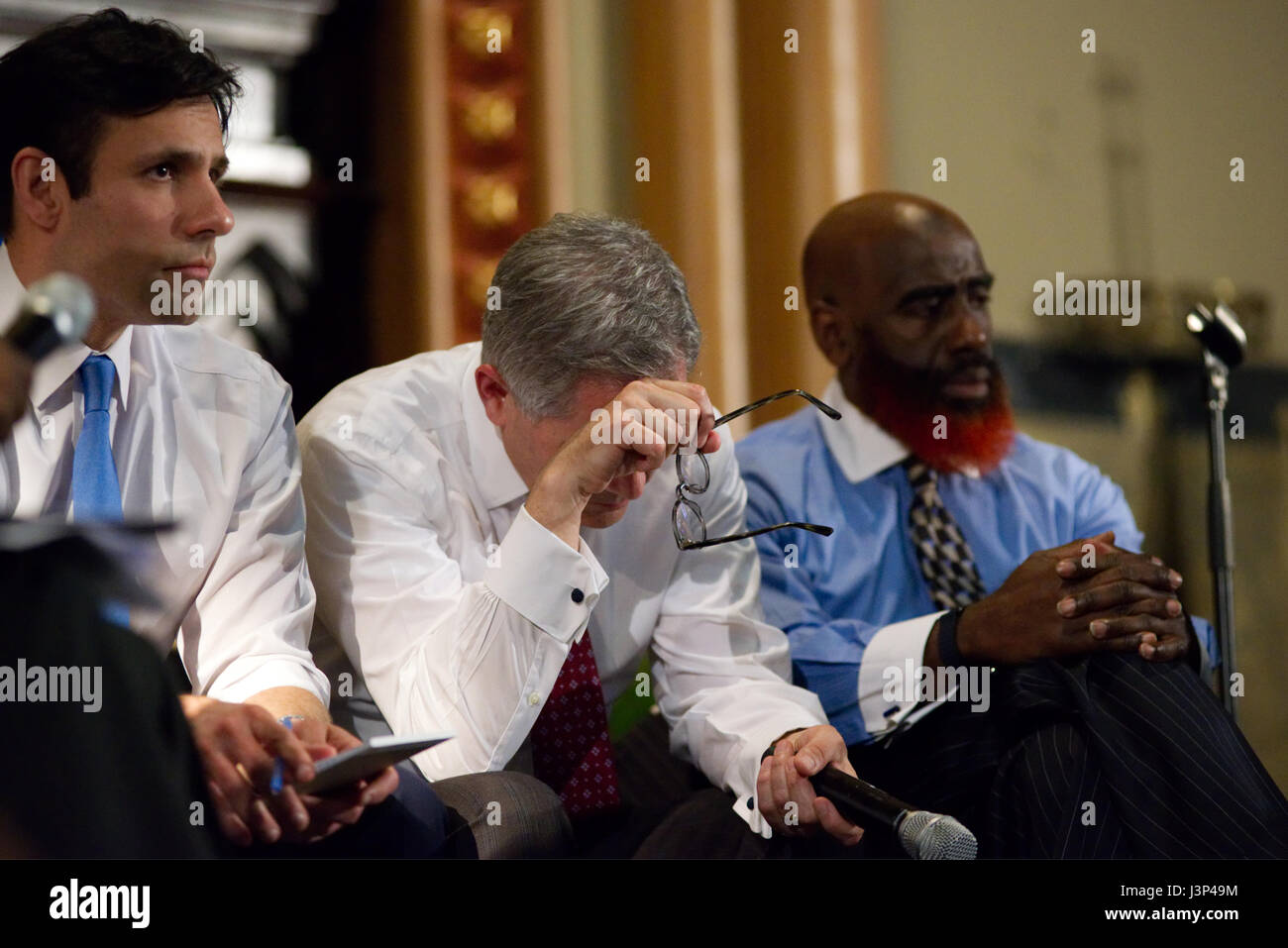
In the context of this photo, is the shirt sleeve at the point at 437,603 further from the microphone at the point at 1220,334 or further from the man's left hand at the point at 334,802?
the microphone at the point at 1220,334

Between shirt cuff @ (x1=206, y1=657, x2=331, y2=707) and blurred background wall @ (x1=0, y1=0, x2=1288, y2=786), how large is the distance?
200cm

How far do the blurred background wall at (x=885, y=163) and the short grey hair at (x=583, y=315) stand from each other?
166 centimetres

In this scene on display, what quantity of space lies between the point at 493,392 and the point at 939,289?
2.83 feet

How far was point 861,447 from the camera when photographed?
2.32 m

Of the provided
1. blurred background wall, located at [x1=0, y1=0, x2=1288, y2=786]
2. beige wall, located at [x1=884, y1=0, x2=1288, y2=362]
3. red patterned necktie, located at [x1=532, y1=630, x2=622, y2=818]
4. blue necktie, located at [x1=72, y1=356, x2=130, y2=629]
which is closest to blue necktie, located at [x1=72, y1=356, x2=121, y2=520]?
blue necktie, located at [x1=72, y1=356, x2=130, y2=629]

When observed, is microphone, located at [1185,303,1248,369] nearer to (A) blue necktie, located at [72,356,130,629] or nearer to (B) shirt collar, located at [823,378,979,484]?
(B) shirt collar, located at [823,378,979,484]

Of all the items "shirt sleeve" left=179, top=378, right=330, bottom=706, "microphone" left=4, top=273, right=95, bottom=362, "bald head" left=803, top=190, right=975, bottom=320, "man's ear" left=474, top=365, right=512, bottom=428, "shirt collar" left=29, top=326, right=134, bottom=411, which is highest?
"bald head" left=803, top=190, right=975, bottom=320

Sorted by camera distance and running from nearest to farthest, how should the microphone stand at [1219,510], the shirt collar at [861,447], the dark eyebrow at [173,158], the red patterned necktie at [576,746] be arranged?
the dark eyebrow at [173,158] → the red patterned necktie at [576,746] → the microphone stand at [1219,510] → the shirt collar at [861,447]

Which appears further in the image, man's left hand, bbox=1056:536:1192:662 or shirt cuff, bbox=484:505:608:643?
man's left hand, bbox=1056:536:1192:662

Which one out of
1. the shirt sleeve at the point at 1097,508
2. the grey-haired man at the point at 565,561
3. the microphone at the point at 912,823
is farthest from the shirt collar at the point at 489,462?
A: the shirt sleeve at the point at 1097,508

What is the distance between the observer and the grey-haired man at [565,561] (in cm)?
165

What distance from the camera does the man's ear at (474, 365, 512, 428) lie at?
6.05 ft
